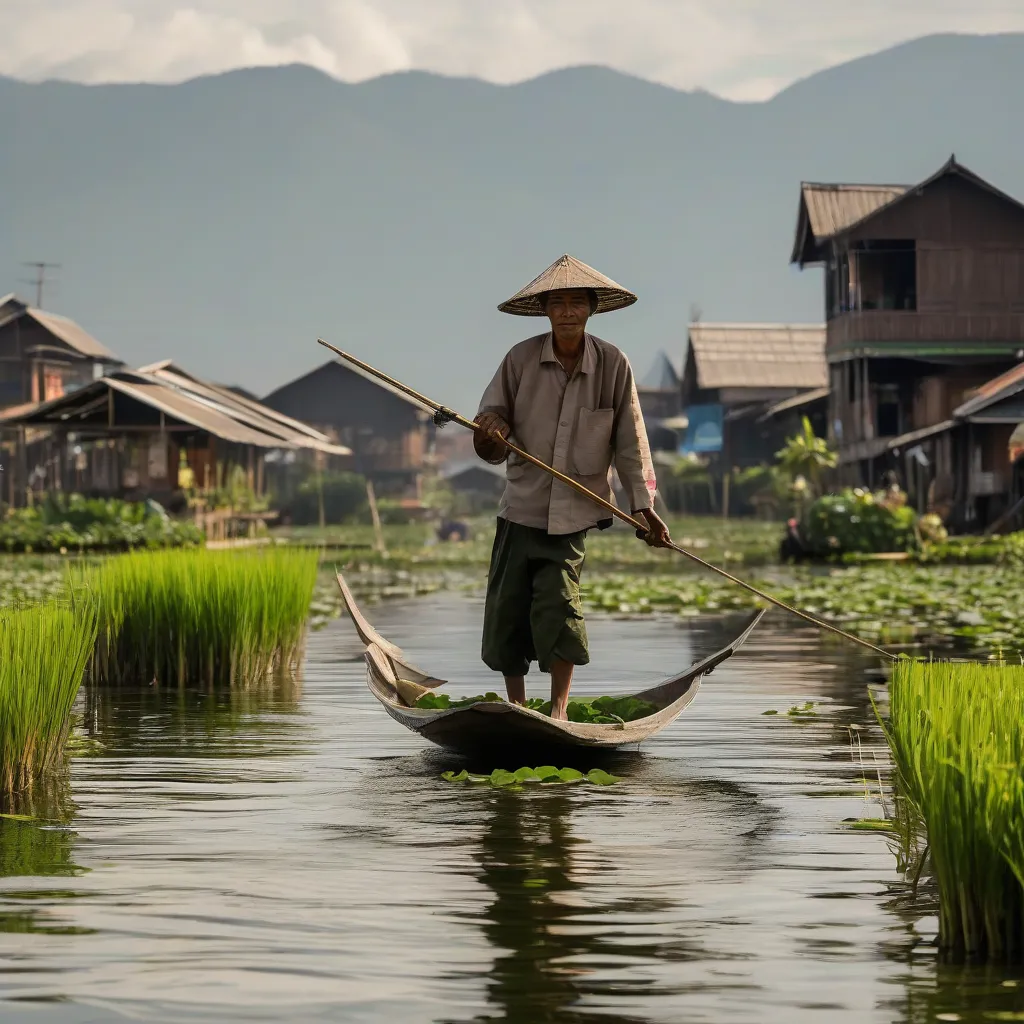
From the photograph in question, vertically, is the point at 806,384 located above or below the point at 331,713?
above

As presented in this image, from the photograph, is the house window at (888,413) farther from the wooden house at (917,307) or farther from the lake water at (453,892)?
the lake water at (453,892)

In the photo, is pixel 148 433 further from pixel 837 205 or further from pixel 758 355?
pixel 758 355

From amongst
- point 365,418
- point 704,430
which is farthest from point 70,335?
point 704,430

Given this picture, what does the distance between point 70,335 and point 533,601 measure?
183 ft

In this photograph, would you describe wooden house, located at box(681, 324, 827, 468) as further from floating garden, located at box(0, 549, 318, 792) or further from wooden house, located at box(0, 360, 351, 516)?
floating garden, located at box(0, 549, 318, 792)

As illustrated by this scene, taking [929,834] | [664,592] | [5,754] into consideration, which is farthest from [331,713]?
[664,592]

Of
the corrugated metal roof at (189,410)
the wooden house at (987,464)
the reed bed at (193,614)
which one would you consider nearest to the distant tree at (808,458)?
the wooden house at (987,464)

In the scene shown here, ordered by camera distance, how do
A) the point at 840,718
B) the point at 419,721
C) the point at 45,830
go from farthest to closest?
1. the point at 840,718
2. the point at 419,721
3. the point at 45,830

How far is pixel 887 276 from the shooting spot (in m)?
41.8

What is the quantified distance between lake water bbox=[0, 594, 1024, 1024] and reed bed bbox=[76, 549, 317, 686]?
1674 millimetres

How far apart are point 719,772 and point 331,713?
2762 millimetres

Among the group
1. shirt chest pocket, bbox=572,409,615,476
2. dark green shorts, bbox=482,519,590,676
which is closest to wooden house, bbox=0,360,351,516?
dark green shorts, bbox=482,519,590,676

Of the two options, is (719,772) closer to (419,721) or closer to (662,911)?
(419,721)

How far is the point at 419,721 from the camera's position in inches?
301
